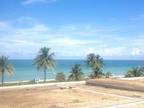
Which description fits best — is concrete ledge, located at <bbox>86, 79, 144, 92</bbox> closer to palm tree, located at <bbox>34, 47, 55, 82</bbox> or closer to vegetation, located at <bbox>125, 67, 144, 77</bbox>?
palm tree, located at <bbox>34, 47, 55, 82</bbox>

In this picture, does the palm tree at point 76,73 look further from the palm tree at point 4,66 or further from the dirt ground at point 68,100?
the dirt ground at point 68,100

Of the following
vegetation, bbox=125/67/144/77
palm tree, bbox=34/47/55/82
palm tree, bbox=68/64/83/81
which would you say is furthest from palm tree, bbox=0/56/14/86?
vegetation, bbox=125/67/144/77

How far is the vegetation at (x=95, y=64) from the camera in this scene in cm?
6704

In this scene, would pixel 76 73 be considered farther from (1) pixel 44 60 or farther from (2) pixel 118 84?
(2) pixel 118 84

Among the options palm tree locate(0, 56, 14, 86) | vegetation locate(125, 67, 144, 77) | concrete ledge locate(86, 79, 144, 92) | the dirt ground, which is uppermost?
palm tree locate(0, 56, 14, 86)

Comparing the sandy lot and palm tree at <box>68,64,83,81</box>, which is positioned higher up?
palm tree at <box>68,64,83,81</box>

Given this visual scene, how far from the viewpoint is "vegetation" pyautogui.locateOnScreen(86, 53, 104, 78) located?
67.0m

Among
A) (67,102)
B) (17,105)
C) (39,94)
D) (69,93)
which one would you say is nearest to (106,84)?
(69,93)

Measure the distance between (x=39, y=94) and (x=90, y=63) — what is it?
3131 centimetres

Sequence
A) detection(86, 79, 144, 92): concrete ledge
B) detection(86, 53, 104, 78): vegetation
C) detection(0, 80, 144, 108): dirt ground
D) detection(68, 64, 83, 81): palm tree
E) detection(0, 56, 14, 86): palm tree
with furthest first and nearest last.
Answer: detection(86, 53, 104, 78): vegetation
detection(68, 64, 83, 81): palm tree
detection(0, 56, 14, 86): palm tree
detection(86, 79, 144, 92): concrete ledge
detection(0, 80, 144, 108): dirt ground

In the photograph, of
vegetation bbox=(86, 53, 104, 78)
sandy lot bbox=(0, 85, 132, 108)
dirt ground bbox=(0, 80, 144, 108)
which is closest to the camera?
dirt ground bbox=(0, 80, 144, 108)

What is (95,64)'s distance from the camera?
67.4 meters

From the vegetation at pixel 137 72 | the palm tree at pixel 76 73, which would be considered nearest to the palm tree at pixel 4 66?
the palm tree at pixel 76 73

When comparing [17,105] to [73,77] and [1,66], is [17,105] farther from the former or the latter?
[73,77]
